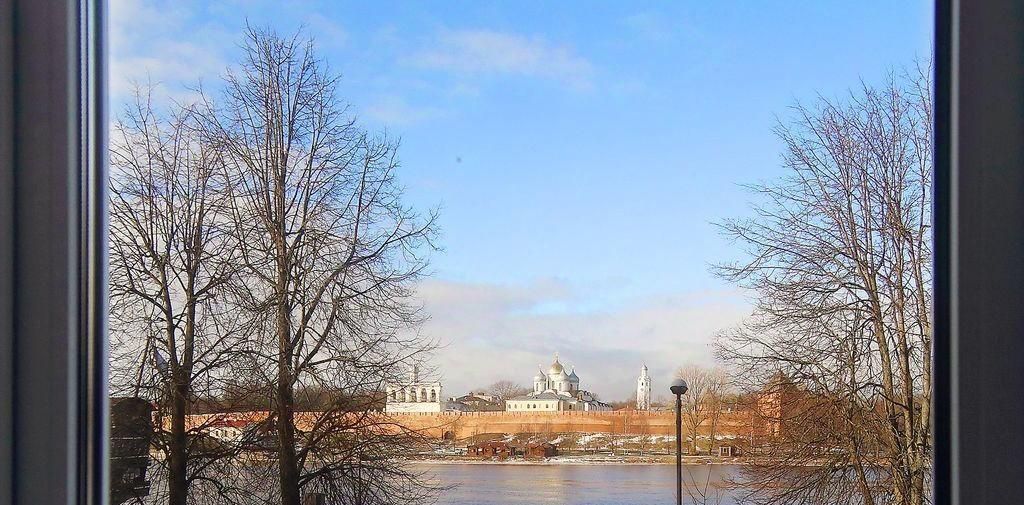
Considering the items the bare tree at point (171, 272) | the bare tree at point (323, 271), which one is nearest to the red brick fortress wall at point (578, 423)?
the bare tree at point (323, 271)

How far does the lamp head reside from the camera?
133 centimetres

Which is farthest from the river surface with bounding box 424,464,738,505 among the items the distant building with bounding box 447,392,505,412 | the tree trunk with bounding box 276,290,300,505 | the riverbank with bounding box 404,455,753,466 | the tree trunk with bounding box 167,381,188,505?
the tree trunk with bounding box 167,381,188,505

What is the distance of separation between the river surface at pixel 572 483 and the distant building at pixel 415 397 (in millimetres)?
106

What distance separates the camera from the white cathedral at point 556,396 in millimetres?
1344

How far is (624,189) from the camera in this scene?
1.29 metres

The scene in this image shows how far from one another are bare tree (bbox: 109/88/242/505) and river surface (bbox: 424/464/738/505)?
1.34ft

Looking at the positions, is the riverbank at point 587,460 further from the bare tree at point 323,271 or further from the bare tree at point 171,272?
the bare tree at point 171,272

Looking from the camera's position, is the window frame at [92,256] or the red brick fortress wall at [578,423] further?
the red brick fortress wall at [578,423]

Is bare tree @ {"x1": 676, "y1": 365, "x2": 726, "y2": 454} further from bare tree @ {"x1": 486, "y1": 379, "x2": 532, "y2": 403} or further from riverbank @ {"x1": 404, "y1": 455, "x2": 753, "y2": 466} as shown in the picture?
bare tree @ {"x1": 486, "y1": 379, "x2": 532, "y2": 403}

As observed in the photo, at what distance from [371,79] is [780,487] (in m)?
0.96

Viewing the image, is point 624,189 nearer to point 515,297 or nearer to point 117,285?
point 515,297

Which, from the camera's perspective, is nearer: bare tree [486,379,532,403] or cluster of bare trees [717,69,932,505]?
cluster of bare trees [717,69,932,505]

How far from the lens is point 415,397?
4.74ft
